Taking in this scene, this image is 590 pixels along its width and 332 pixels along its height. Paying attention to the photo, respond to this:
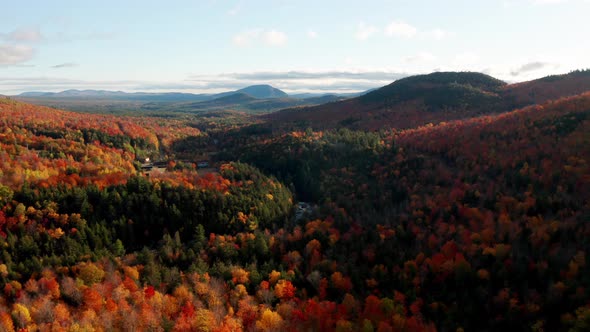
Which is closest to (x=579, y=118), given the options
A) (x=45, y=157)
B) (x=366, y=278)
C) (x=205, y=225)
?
(x=366, y=278)

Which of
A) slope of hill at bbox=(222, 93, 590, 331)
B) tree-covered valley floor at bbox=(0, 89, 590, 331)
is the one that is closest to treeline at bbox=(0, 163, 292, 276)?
tree-covered valley floor at bbox=(0, 89, 590, 331)

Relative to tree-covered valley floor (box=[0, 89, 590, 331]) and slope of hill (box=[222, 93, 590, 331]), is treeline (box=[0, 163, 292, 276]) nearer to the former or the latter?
tree-covered valley floor (box=[0, 89, 590, 331])

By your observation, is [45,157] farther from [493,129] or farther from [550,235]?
[493,129]

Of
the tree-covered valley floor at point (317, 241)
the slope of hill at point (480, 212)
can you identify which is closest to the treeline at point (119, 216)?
the tree-covered valley floor at point (317, 241)

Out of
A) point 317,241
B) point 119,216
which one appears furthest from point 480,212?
point 119,216

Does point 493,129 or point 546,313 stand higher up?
point 493,129

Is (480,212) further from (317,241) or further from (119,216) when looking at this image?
(119,216)

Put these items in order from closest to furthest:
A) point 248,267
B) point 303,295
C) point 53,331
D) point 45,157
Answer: point 53,331
point 303,295
point 248,267
point 45,157

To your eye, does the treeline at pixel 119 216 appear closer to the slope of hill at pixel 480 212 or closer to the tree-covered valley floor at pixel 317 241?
the tree-covered valley floor at pixel 317 241
